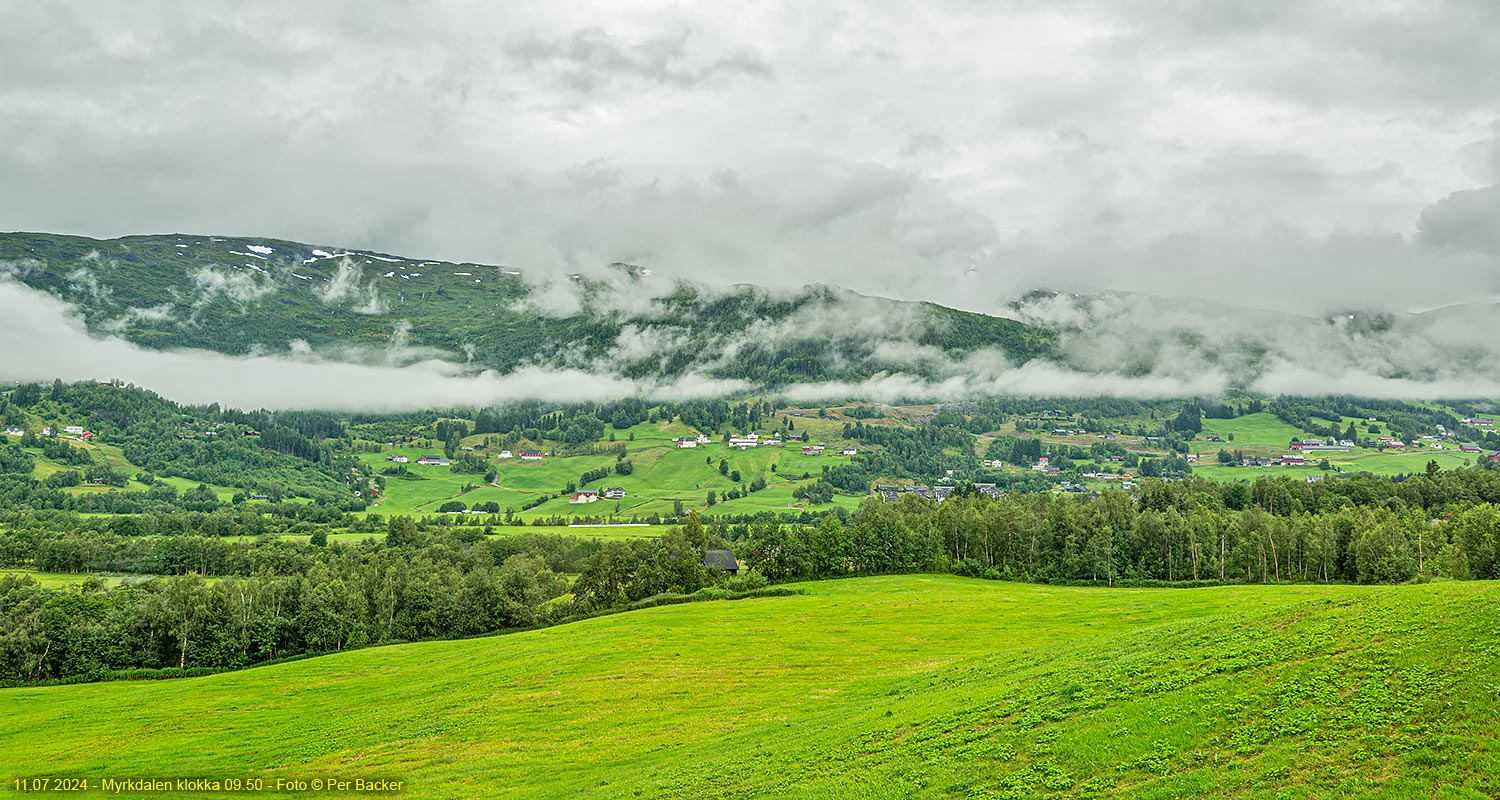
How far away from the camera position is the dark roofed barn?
122m

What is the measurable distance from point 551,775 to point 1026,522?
102879mm

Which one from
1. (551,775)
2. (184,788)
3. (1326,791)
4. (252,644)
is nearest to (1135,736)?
(1326,791)

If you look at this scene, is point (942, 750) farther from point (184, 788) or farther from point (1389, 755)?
point (184, 788)

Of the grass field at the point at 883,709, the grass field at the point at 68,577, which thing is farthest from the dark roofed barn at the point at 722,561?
the grass field at the point at 68,577

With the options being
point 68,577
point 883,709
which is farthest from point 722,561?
point 68,577

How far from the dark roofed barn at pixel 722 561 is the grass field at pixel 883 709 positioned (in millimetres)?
42284

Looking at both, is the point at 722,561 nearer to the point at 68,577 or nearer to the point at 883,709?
the point at 883,709

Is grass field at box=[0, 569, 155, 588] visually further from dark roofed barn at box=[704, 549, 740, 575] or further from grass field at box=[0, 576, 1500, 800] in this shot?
dark roofed barn at box=[704, 549, 740, 575]

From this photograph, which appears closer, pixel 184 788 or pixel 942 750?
pixel 942 750

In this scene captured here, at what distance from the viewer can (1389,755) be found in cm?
1727

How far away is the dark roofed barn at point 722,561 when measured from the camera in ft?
401

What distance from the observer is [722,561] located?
125 meters

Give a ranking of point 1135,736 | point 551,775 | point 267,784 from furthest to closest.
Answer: point 267,784 < point 551,775 < point 1135,736

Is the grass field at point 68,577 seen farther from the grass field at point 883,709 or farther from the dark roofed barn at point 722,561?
the dark roofed barn at point 722,561
